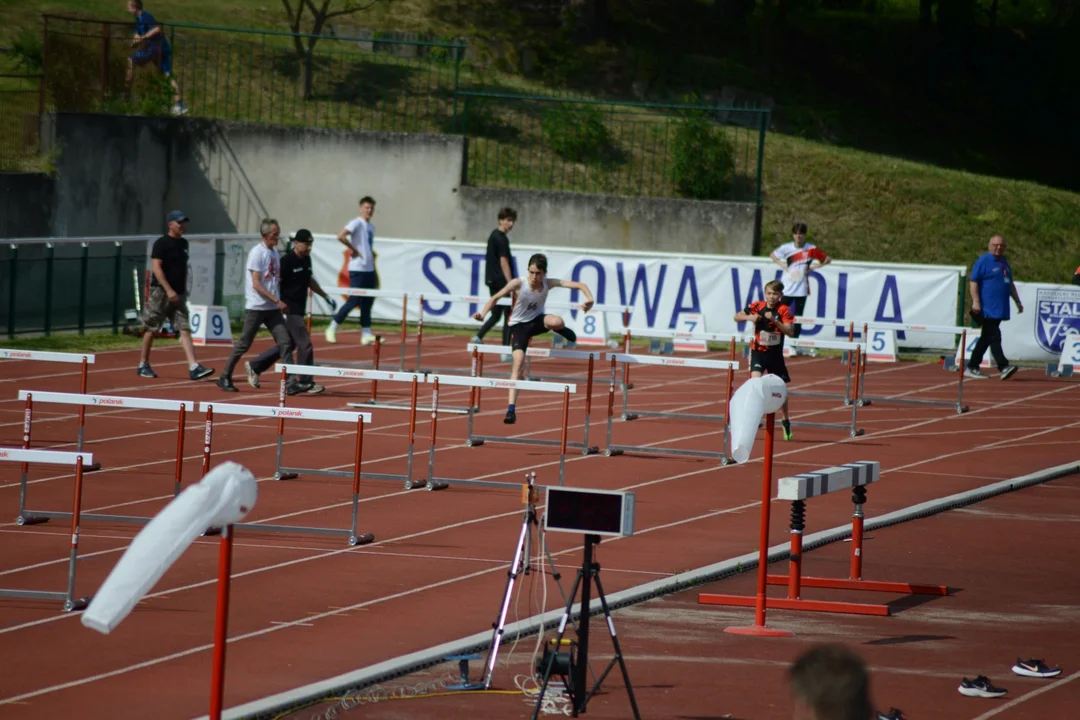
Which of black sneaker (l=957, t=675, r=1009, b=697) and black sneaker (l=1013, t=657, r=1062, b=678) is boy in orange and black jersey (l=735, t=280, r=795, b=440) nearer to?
black sneaker (l=1013, t=657, r=1062, b=678)

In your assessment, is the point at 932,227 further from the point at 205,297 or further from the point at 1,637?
the point at 1,637

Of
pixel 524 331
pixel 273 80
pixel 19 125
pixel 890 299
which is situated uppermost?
pixel 273 80

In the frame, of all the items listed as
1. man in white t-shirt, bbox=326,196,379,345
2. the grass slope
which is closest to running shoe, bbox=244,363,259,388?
man in white t-shirt, bbox=326,196,379,345

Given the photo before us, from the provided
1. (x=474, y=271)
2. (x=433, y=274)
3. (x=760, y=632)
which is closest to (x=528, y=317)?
(x=760, y=632)

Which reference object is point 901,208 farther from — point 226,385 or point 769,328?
point 226,385

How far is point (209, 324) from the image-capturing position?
24266 mm

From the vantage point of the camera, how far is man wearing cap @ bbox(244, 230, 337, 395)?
19016 mm

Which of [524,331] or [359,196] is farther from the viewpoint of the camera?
[359,196]

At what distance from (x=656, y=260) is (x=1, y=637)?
19242 millimetres

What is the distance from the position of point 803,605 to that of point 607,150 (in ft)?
78.7

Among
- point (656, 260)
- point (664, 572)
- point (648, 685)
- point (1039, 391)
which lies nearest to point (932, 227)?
point (656, 260)

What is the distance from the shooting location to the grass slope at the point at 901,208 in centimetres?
3412

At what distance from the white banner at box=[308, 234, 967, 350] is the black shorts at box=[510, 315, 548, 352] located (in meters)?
8.00

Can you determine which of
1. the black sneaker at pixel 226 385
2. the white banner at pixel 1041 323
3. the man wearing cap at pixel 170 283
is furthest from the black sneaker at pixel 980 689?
the white banner at pixel 1041 323
